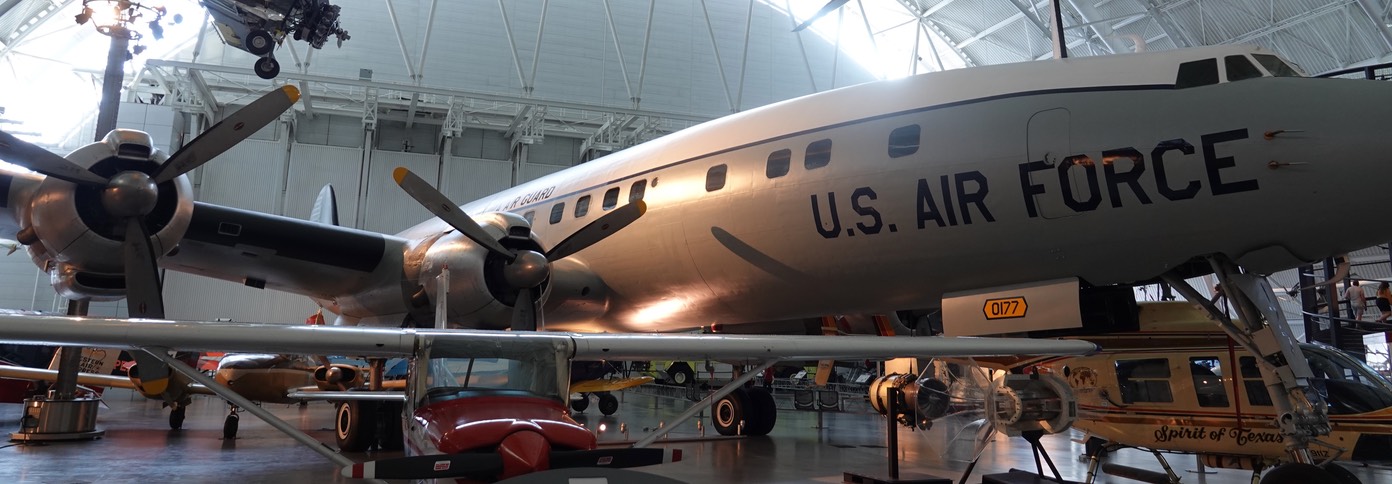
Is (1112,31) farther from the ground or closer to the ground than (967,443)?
farther from the ground

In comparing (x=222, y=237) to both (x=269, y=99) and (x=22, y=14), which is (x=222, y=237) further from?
(x=22, y=14)

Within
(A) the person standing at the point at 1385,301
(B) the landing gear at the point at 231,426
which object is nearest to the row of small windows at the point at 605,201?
(B) the landing gear at the point at 231,426

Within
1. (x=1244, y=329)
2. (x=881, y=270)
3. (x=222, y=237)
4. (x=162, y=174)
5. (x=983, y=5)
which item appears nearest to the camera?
(x=1244, y=329)

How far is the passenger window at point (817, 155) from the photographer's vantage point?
6.68 meters

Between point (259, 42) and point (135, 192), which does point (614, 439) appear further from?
point (259, 42)

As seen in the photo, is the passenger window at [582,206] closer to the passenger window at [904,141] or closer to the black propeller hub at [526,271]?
the black propeller hub at [526,271]

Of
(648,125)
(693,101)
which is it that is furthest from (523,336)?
(693,101)

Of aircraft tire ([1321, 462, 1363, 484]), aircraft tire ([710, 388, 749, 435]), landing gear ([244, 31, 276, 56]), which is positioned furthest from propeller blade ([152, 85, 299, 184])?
aircraft tire ([1321, 462, 1363, 484])

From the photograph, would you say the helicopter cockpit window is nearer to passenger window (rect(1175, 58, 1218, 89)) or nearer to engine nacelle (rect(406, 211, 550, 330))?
passenger window (rect(1175, 58, 1218, 89))

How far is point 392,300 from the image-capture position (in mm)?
8477

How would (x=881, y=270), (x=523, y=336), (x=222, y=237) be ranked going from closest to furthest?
(x=523, y=336) < (x=881, y=270) < (x=222, y=237)

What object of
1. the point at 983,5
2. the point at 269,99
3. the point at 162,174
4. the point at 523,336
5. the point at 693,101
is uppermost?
the point at 983,5

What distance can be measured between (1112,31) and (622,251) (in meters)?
22.0

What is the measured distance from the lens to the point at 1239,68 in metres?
5.41
